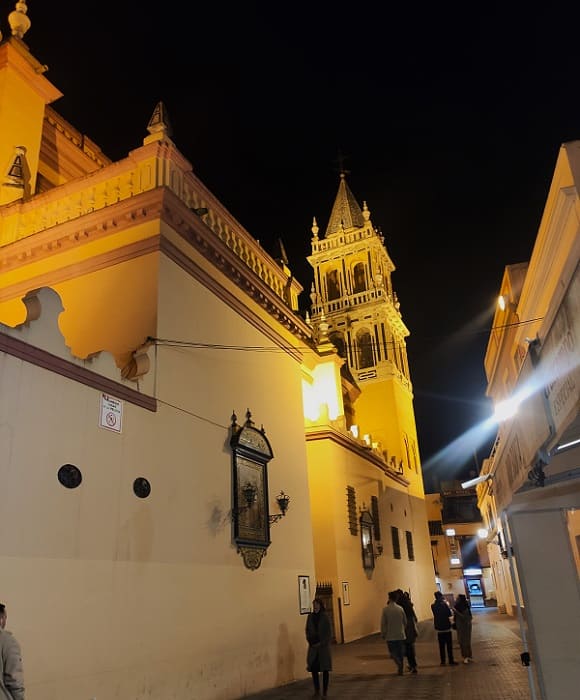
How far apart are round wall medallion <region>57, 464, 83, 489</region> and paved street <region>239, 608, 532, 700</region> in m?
4.62

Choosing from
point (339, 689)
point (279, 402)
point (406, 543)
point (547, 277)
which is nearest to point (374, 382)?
point (406, 543)

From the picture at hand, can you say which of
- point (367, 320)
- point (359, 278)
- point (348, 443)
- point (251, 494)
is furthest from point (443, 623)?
point (359, 278)

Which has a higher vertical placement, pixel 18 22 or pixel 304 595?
pixel 18 22

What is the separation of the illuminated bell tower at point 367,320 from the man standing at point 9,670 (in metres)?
23.9

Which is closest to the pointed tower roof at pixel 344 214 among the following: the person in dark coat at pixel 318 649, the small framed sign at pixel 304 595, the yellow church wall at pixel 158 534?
the yellow church wall at pixel 158 534

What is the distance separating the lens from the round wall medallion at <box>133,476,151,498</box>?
25.3ft

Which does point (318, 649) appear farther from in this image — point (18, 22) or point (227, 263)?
point (18, 22)

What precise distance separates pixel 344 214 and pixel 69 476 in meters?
38.7

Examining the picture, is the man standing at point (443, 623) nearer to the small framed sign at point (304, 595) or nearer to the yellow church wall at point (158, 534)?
the small framed sign at point (304, 595)

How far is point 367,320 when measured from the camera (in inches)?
1495

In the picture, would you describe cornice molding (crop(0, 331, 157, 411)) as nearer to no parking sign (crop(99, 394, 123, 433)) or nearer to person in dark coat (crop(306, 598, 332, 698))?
no parking sign (crop(99, 394, 123, 433))

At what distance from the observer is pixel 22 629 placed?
19.0 ft

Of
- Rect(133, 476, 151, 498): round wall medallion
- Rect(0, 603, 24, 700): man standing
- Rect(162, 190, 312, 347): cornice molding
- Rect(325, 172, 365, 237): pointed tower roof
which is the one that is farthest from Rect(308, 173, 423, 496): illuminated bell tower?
Rect(0, 603, 24, 700): man standing

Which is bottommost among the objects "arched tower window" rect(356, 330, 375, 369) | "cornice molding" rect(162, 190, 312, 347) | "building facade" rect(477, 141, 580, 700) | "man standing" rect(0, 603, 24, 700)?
"man standing" rect(0, 603, 24, 700)
